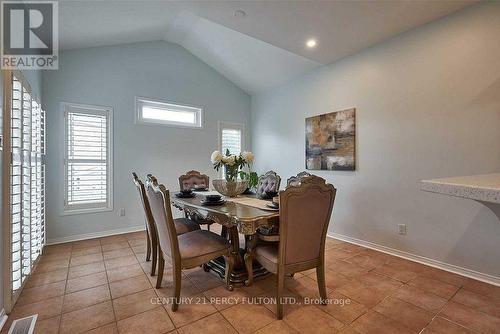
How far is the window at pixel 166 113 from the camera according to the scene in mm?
4215

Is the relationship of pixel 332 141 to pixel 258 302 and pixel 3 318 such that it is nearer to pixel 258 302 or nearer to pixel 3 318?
pixel 258 302

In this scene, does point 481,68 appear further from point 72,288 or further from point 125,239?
point 125,239

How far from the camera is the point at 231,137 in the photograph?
17.4 ft

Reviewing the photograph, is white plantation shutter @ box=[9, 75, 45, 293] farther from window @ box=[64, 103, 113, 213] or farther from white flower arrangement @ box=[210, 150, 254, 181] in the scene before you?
white flower arrangement @ box=[210, 150, 254, 181]

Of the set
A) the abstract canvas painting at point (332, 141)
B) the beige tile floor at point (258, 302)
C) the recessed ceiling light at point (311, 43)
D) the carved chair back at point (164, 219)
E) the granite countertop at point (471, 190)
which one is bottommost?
the beige tile floor at point (258, 302)

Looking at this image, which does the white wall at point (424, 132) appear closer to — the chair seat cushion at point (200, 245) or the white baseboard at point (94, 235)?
the chair seat cushion at point (200, 245)

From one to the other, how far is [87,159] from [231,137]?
2.75 m

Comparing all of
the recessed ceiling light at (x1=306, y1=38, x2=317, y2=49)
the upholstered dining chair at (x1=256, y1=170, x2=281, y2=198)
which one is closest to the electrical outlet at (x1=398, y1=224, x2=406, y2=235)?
the upholstered dining chair at (x1=256, y1=170, x2=281, y2=198)

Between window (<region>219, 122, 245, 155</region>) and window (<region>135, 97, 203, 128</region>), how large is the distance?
564mm

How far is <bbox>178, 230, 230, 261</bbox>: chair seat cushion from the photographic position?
1922 millimetres

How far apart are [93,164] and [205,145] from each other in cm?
199

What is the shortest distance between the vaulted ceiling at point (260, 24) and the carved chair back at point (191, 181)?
2.17 m

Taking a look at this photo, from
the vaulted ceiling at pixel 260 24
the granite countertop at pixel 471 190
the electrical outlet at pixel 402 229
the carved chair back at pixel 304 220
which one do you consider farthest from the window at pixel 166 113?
the granite countertop at pixel 471 190

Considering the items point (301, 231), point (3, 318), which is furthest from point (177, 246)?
point (3, 318)
